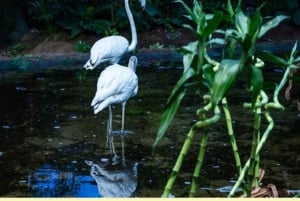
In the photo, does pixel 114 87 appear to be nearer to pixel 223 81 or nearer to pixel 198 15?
pixel 198 15

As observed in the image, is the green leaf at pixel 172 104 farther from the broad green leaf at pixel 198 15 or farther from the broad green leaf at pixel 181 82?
the broad green leaf at pixel 198 15

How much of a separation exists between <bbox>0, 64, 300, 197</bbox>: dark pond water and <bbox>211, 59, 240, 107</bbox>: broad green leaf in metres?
2.34

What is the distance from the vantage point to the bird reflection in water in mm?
4176

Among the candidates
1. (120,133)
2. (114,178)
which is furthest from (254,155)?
(120,133)

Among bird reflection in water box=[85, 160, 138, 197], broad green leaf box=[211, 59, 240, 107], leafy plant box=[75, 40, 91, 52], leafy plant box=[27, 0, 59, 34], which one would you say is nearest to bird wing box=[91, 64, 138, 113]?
bird reflection in water box=[85, 160, 138, 197]

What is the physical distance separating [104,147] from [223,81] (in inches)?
142

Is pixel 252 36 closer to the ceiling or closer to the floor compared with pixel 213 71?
closer to the ceiling

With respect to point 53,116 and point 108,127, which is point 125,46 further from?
point 108,127

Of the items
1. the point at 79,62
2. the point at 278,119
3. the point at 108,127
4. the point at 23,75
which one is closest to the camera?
the point at 108,127

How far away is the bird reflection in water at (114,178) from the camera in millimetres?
4176

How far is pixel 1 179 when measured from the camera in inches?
173

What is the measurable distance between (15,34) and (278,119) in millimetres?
6660

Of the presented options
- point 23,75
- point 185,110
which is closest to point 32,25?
point 23,75

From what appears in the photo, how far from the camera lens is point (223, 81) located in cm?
171
